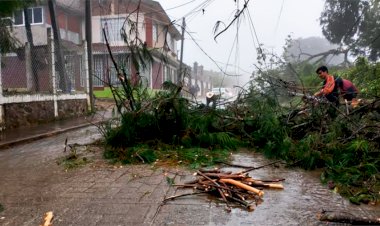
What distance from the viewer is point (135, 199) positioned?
4035mm

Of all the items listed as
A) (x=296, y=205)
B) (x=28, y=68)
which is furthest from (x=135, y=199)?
(x=28, y=68)

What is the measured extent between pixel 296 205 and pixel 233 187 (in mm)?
719

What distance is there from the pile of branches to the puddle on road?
92 millimetres

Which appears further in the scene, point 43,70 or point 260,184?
point 43,70

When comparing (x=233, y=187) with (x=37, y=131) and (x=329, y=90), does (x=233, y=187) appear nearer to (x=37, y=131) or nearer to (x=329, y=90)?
(x=329, y=90)

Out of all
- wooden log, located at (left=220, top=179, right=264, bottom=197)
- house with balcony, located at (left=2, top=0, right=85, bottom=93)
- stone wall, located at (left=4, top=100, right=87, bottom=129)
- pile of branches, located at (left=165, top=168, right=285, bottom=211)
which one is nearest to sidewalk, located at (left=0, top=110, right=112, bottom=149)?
stone wall, located at (left=4, top=100, right=87, bottom=129)

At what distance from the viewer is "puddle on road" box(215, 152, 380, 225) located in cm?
342

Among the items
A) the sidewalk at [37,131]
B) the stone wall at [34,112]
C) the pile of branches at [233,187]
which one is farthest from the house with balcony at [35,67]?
the pile of branches at [233,187]

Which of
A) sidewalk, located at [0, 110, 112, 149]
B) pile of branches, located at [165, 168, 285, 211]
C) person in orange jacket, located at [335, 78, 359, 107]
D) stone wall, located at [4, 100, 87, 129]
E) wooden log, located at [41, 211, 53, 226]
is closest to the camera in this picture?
wooden log, located at [41, 211, 53, 226]

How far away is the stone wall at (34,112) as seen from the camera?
9919mm

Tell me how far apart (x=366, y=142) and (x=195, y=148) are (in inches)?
108

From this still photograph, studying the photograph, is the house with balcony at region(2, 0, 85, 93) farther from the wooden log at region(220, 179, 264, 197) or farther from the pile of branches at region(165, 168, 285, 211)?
the wooden log at region(220, 179, 264, 197)

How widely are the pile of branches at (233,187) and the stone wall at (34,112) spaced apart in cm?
733

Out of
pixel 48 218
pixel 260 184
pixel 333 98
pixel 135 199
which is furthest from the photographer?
pixel 333 98
